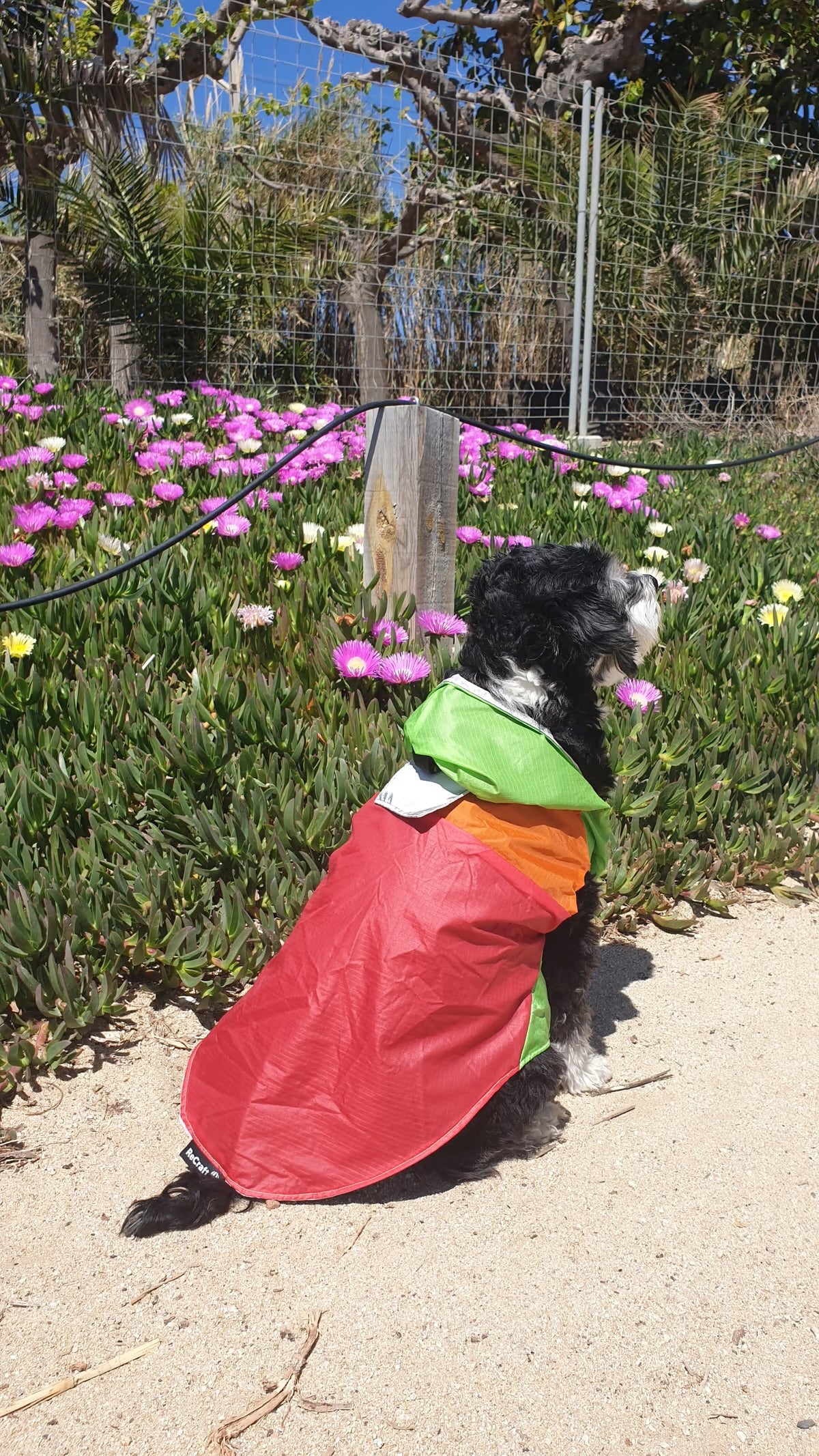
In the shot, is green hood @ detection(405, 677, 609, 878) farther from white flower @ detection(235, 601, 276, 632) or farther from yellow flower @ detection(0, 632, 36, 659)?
yellow flower @ detection(0, 632, 36, 659)

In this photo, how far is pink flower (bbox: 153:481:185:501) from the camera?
406 centimetres

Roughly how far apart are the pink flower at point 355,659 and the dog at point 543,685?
36.5 inches

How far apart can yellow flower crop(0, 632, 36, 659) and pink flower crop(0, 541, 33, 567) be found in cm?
36

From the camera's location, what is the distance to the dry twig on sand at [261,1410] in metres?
1.57

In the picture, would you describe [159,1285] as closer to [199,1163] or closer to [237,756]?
[199,1163]

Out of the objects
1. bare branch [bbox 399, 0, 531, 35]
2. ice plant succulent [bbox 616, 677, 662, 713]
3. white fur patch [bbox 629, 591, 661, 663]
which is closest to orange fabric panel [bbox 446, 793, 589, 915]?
white fur patch [bbox 629, 591, 661, 663]

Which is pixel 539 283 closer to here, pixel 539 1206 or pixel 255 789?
pixel 255 789

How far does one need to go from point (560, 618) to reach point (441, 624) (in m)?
1.24

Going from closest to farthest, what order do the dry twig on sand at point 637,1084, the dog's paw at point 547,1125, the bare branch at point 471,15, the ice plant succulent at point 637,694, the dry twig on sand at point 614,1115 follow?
the dog's paw at point 547,1125 < the dry twig on sand at point 614,1115 < the dry twig on sand at point 637,1084 < the ice plant succulent at point 637,694 < the bare branch at point 471,15

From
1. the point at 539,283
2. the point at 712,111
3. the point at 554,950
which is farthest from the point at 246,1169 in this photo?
Result: the point at 712,111

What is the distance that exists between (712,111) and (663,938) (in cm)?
914

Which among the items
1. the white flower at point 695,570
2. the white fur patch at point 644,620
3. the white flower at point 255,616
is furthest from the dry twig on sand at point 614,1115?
the white flower at point 695,570

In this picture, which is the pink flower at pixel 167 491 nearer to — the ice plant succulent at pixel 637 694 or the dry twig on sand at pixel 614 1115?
the ice plant succulent at pixel 637 694

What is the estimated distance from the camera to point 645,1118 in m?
2.30
